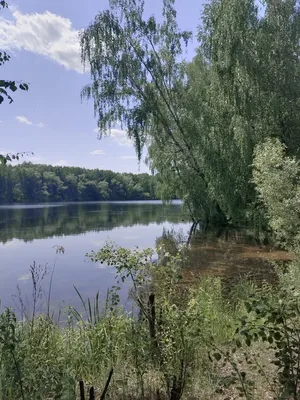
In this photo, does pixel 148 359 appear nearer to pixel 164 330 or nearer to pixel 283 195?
pixel 164 330

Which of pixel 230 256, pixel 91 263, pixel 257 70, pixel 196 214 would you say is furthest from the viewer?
pixel 196 214

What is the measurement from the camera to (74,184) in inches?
3140

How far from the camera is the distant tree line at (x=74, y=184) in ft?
235

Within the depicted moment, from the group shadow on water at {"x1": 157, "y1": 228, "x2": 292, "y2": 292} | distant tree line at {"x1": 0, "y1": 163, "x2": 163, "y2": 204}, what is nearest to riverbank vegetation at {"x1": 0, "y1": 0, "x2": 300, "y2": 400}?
shadow on water at {"x1": 157, "y1": 228, "x2": 292, "y2": 292}

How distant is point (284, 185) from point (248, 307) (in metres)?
5.79

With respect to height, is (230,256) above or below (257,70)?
below

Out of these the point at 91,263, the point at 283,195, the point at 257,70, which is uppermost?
the point at 257,70

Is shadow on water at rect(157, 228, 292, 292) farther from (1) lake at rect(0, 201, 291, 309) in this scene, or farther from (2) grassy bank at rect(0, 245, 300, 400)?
(2) grassy bank at rect(0, 245, 300, 400)

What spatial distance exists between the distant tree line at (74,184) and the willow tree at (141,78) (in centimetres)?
5448

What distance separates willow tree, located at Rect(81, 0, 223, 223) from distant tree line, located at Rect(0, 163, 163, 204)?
54481mm

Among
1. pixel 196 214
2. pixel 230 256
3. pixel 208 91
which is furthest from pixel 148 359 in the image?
pixel 196 214

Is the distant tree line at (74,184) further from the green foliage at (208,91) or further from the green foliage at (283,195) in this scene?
the green foliage at (283,195)

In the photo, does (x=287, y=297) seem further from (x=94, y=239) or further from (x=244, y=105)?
(x=94, y=239)

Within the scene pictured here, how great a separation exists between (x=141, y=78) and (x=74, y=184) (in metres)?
66.9
